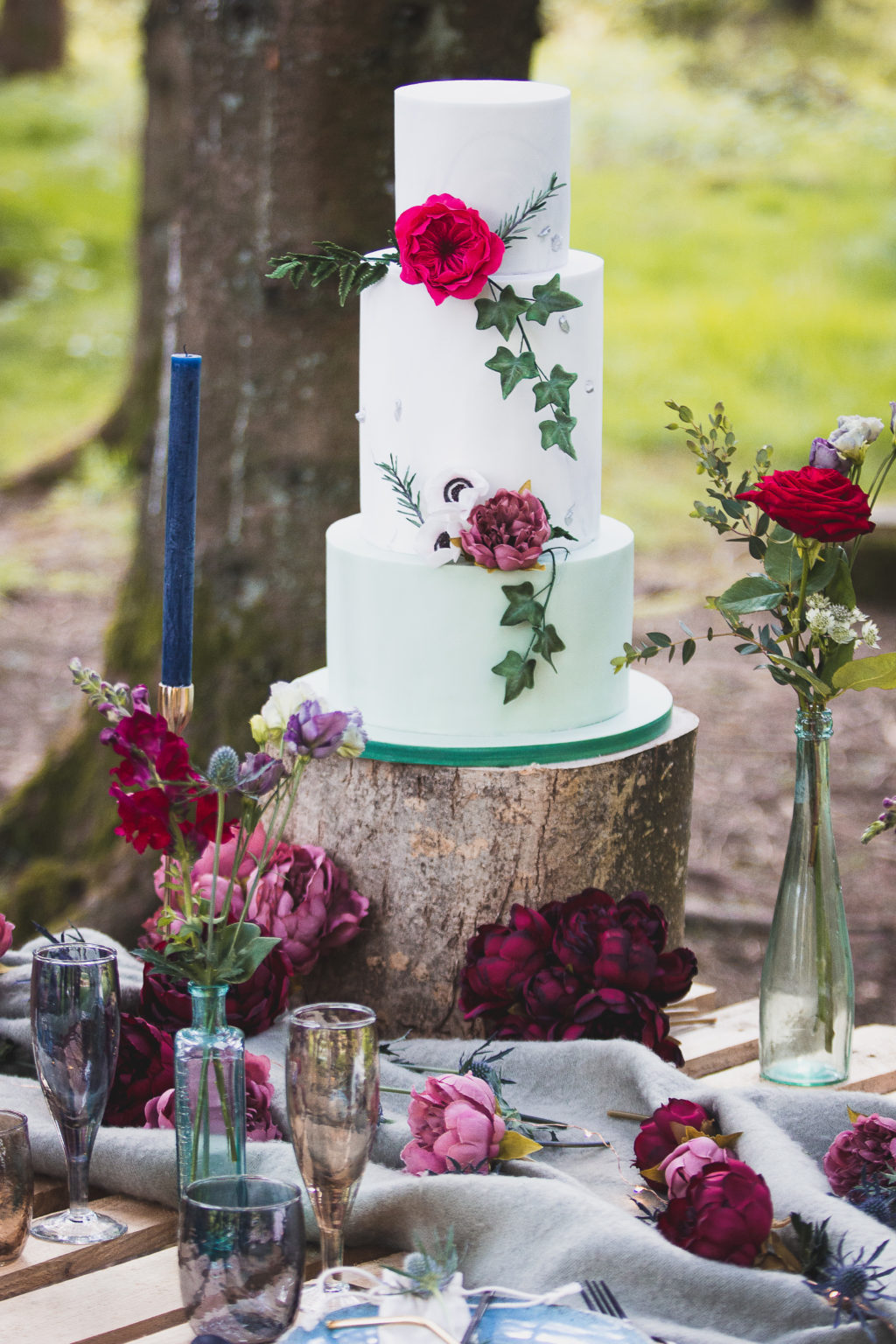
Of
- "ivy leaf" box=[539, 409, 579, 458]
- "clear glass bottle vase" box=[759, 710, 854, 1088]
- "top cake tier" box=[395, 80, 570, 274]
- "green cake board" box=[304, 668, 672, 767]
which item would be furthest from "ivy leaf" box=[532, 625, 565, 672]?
"top cake tier" box=[395, 80, 570, 274]

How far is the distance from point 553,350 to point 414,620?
0.38m

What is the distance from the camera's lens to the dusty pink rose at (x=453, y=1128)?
1.53 m

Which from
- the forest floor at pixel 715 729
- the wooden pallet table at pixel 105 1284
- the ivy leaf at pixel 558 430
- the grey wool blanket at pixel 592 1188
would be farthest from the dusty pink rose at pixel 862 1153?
the forest floor at pixel 715 729

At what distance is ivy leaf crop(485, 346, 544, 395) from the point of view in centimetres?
197

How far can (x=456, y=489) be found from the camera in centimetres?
A: 200

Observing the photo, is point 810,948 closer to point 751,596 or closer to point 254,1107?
point 751,596

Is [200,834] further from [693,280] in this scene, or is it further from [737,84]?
[737,84]

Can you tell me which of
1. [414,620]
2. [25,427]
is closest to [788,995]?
[414,620]

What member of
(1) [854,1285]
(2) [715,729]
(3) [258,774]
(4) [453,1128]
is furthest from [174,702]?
(2) [715,729]

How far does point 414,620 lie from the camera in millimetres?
2035

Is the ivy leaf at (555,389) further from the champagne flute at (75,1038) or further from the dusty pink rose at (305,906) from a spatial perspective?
the champagne flute at (75,1038)

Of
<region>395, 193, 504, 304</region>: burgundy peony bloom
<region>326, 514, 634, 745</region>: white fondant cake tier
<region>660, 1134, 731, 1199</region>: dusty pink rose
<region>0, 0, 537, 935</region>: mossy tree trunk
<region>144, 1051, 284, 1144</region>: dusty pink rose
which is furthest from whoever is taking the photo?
<region>0, 0, 537, 935</region>: mossy tree trunk

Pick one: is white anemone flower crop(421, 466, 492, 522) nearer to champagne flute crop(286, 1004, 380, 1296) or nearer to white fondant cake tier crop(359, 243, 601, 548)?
white fondant cake tier crop(359, 243, 601, 548)

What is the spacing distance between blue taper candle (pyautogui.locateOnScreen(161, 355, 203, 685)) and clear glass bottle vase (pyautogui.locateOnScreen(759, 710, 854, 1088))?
69 centimetres
